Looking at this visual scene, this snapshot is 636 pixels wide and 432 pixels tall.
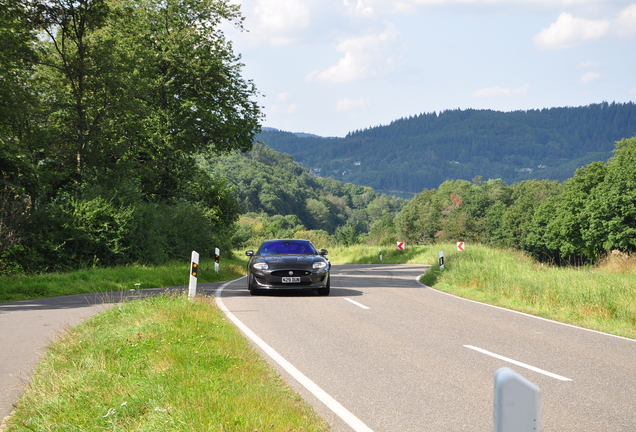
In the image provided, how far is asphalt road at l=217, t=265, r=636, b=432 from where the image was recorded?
17.2 feet

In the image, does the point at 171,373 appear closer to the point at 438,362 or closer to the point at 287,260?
the point at 438,362

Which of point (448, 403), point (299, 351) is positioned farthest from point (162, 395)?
point (299, 351)

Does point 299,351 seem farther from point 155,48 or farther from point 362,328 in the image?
point 155,48

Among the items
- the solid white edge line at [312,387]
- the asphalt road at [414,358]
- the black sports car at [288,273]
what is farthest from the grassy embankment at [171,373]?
the black sports car at [288,273]

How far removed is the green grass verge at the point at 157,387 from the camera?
14.5 feet

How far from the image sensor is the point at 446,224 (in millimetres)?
110562

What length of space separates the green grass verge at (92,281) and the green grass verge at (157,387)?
7703mm

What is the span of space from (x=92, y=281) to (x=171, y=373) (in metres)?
13.4

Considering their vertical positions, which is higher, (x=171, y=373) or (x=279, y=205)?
(x=279, y=205)

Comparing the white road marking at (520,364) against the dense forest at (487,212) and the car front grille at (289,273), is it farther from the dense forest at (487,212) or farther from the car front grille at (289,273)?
the dense forest at (487,212)

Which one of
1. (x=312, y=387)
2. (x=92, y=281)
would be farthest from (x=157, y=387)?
(x=92, y=281)

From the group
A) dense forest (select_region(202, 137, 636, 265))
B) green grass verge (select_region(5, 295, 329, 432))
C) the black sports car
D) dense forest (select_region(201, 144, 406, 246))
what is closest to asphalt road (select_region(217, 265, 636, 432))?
green grass verge (select_region(5, 295, 329, 432))

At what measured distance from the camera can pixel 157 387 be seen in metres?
5.15

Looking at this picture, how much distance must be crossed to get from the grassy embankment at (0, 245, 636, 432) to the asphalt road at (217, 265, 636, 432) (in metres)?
0.58
